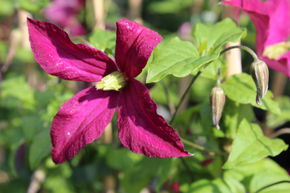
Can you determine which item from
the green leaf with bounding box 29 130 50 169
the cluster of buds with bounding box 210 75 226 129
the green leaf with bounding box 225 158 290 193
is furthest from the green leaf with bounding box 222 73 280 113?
the green leaf with bounding box 29 130 50 169

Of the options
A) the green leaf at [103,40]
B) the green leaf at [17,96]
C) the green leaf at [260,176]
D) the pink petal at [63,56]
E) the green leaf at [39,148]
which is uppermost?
the pink petal at [63,56]

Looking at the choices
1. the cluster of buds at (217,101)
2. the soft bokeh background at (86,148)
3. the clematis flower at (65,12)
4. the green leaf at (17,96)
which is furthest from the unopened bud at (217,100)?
the clematis flower at (65,12)

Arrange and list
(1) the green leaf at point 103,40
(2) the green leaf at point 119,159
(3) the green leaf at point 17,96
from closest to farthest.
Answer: (1) the green leaf at point 103,40 → (2) the green leaf at point 119,159 → (3) the green leaf at point 17,96

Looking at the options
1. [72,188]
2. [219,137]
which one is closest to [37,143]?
[219,137]

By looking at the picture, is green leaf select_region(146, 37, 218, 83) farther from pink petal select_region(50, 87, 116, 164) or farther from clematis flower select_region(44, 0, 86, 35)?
clematis flower select_region(44, 0, 86, 35)

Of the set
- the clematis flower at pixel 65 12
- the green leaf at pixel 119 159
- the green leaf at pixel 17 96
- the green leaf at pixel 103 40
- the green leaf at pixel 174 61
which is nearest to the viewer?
the green leaf at pixel 174 61

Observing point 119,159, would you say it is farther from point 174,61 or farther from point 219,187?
point 174,61

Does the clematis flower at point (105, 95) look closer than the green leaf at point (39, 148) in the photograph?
Yes

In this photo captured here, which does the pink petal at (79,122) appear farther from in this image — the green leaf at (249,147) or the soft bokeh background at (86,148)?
the green leaf at (249,147)

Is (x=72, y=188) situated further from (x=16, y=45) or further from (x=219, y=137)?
(x=219, y=137)
